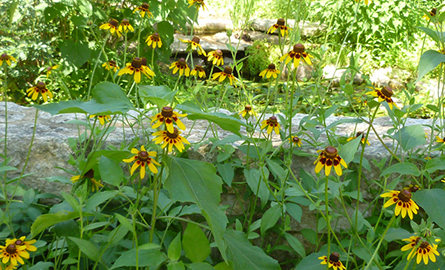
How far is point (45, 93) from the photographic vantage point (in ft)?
3.69

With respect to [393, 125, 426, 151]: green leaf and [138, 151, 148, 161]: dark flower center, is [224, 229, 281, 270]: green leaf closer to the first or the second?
[138, 151, 148, 161]: dark flower center

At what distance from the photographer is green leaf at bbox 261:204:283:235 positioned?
1048 mm

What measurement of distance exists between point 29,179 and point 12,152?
5.4 inches

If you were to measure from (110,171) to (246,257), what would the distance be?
41 centimetres

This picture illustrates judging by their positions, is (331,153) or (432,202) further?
(432,202)

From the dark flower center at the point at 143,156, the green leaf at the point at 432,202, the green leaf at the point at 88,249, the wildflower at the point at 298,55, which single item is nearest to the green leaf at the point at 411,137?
the green leaf at the point at 432,202

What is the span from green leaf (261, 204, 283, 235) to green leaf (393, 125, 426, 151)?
442mm

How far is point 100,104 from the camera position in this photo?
2.56ft

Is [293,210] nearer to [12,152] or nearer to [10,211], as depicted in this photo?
[10,211]

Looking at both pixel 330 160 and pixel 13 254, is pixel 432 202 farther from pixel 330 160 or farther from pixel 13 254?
pixel 13 254

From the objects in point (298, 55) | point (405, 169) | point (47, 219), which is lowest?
point (47, 219)

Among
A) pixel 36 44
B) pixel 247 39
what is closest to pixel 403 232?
pixel 36 44

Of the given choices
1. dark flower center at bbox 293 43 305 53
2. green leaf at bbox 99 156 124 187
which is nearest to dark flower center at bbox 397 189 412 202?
dark flower center at bbox 293 43 305 53

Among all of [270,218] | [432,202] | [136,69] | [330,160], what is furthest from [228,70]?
[432,202]
